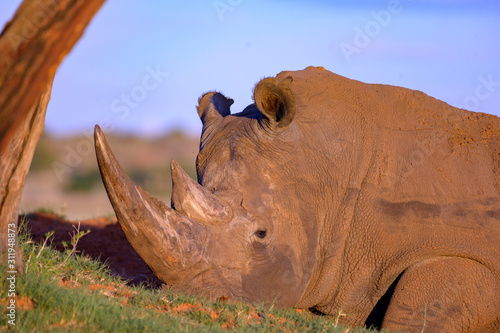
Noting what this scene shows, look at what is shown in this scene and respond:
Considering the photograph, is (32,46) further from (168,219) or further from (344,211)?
(344,211)

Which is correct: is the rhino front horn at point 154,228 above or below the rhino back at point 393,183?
below

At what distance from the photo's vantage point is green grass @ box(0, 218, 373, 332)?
3.60 m

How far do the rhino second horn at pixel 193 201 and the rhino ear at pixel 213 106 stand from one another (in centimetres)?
150

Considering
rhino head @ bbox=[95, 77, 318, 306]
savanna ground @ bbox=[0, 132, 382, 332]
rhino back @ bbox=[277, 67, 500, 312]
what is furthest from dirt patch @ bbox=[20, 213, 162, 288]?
rhino back @ bbox=[277, 67, 500, 312]

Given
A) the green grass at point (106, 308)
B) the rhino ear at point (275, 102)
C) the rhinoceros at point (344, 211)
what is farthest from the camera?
the rhino ear at point (275, 102)

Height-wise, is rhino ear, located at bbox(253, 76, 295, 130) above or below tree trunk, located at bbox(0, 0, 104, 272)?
above

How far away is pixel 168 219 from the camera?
186 inches

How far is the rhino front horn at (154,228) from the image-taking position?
4.36 meters

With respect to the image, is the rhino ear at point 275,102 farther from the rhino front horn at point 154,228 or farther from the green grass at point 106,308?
the green grass at point 106,308

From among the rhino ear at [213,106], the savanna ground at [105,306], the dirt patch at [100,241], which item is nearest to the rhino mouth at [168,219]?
the savanna ground at [105,306]

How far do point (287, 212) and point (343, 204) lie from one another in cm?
67

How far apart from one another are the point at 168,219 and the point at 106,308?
1.03m

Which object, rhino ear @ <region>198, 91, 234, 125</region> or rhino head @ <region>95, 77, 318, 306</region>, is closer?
rhino head @ <region>95, 77, 318, 306</region>

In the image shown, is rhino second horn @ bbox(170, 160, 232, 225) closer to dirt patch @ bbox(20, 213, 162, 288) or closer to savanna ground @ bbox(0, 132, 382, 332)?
savanna ground @ bbox(0, 132, 382, 332)
